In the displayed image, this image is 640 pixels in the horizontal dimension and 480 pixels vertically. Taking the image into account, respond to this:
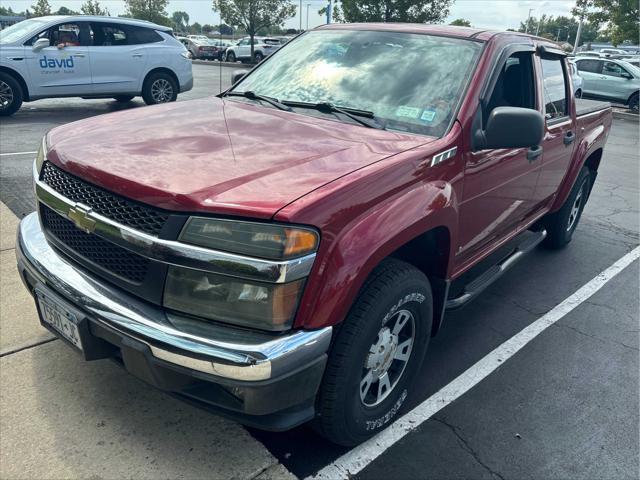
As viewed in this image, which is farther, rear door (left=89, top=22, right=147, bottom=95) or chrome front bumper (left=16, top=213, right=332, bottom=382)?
rear door (left=89, top=22, right=147, bottom=95)

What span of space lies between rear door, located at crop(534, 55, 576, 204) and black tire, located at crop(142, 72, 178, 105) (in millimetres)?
8774

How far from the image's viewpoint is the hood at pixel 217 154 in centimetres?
197

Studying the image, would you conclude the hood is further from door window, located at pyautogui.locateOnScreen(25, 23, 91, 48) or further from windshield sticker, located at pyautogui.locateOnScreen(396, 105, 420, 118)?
door window, located at pyautogui.locateOnScreen(25, 23, 91, 48)

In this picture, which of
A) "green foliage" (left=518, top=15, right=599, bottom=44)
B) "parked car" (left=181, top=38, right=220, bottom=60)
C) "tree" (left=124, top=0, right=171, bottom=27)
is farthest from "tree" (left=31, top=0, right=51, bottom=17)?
"green foliage" (left=518, top=15, right=599, bottom=44)

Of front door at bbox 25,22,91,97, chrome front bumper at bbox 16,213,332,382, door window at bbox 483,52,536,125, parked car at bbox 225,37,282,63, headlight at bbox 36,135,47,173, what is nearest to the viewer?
chrome front bumper at bbox 16,213,332,382

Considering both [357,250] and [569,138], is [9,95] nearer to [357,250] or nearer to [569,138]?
[569,138]

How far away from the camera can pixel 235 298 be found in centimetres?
194

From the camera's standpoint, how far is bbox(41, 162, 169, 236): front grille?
1994 mm

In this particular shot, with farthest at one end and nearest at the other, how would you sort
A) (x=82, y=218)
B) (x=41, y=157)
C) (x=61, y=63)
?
1. (x=61, y=63)
2. (x=41, y=157)
3. (x=82, y=218)

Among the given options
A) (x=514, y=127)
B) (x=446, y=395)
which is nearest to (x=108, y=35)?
(x=514, y=127)

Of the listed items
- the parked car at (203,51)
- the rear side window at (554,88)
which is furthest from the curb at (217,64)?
the rear side window at (554,88)

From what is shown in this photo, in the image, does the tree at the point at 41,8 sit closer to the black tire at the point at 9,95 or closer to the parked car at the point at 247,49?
the parked car at the point at 247,49

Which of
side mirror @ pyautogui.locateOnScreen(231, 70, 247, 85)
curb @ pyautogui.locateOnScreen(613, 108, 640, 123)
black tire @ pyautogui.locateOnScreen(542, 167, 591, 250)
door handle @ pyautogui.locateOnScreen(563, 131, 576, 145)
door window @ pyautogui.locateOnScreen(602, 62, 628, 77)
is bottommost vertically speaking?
curb @ pyautogui.locateOnScreen(613, 108, 640, 123)

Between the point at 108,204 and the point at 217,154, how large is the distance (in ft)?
1.58
